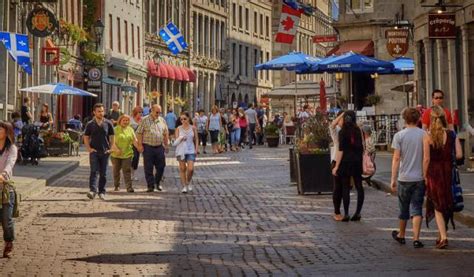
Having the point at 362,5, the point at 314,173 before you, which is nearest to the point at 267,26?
the point at 362,5

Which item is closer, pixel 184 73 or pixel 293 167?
pixel 293 167

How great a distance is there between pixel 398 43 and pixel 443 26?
7988 millimetres

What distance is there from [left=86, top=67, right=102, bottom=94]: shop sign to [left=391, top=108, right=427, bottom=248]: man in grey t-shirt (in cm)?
4009

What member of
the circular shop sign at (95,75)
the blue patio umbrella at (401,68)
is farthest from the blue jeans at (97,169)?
the circular shop sign at (95,75)

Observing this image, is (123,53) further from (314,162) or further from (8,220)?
(8,220)

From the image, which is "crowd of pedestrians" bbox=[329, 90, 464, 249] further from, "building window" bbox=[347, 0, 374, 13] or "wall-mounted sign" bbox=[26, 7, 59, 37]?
"building window" bbox=[347, 0, 374, 13]

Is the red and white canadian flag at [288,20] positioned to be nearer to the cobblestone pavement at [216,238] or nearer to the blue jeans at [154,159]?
the blue jeans at [154,159]

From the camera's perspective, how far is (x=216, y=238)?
14.7 m

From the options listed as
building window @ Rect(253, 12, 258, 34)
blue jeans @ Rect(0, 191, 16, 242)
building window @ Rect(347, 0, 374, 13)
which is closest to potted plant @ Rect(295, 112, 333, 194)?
blue jeans @ Rect(0, 191, 16, 242)

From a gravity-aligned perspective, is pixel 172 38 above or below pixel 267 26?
below

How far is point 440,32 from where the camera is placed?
27.9 metres

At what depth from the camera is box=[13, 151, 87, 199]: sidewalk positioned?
892 inches

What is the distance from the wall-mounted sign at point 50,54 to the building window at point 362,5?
39.6 ft

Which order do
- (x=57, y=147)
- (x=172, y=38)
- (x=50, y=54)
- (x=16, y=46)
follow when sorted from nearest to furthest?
1. (x=16, y=46)
2. (x=57, y=147)
3. (x=50, y=54)
4. (x=172, y=38)
